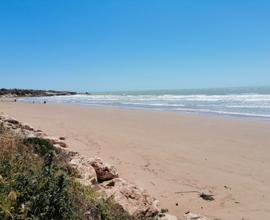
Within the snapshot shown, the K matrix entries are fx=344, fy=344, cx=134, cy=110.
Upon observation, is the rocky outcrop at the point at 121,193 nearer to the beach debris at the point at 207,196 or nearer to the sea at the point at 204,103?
the beach debris at the point at 207,196

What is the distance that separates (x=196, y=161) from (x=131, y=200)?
4368 millimetres

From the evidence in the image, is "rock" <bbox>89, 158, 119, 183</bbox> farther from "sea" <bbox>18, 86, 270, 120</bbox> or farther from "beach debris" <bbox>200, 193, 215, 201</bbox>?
"sea" <bbox>18, 86, 270, 120</bbox>

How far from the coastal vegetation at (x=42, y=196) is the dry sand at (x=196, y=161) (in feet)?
7.22

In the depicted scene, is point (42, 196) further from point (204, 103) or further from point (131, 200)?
point (204, 103)

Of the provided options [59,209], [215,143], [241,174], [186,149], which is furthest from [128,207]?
[215,143]

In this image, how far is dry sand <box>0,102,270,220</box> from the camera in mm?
6184

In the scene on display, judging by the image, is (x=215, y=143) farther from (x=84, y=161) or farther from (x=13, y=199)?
(x=13, y=199)

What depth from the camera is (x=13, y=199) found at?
3.25m

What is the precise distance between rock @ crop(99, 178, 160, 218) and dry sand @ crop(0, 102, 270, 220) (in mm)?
841

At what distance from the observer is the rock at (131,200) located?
4.89 metres

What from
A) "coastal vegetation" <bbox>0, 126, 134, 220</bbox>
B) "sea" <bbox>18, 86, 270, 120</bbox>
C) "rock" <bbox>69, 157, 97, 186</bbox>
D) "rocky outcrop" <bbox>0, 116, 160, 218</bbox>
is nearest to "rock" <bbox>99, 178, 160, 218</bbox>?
"rocky outcrop" <bbox>0, 116, 160, 218</bbox>

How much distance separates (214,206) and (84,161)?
2.55 meters

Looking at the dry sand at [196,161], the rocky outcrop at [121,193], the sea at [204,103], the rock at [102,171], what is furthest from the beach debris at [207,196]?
the sea at [204,103]

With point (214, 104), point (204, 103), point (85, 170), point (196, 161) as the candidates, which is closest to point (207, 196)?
point (85, 170)
